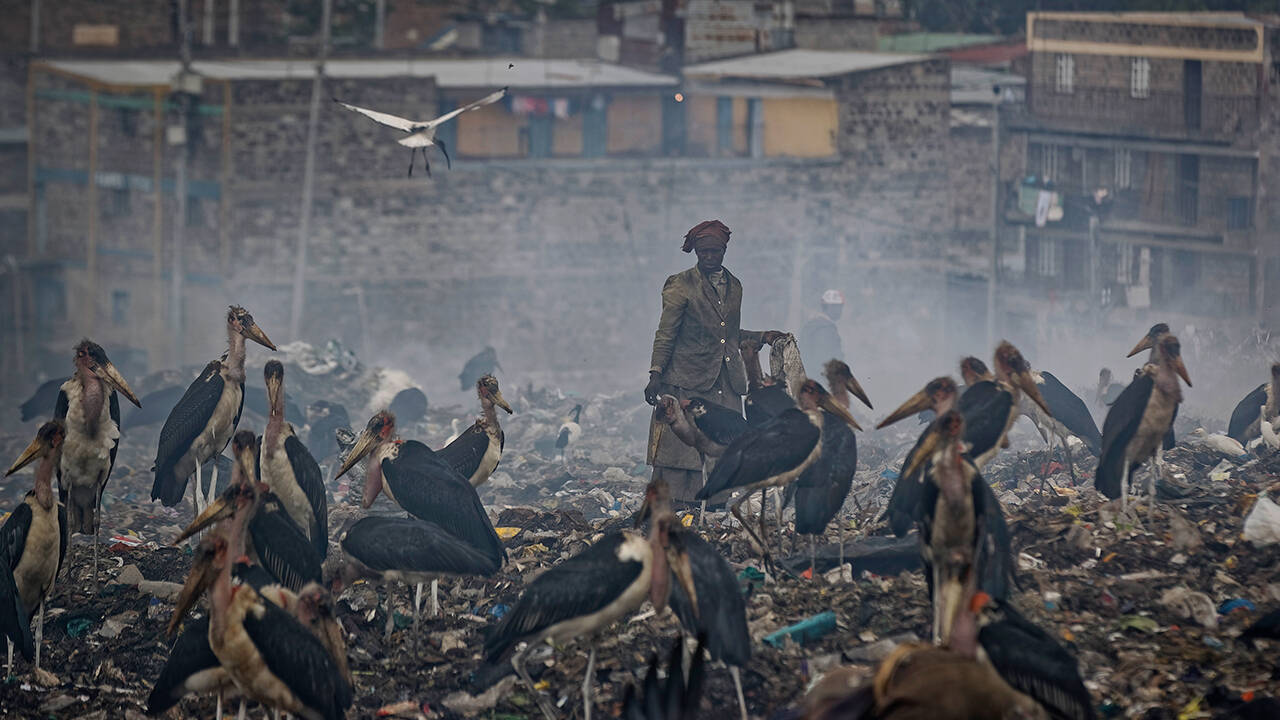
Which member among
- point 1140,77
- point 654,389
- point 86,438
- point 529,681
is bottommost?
point 529,681

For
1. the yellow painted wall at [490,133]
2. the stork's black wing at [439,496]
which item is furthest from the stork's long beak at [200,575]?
the yellow painted wall at [490,133]

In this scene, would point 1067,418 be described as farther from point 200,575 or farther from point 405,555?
point 200,575

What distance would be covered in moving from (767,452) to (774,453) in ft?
0.15

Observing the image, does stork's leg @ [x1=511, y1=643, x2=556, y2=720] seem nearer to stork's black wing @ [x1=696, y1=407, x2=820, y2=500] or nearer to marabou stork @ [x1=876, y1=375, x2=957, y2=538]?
stork's black wing @ [x1=696, y1=407, x2=820, y2=500]

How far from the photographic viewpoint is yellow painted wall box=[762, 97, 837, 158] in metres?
25.0

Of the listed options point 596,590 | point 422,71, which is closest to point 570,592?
point 596,590

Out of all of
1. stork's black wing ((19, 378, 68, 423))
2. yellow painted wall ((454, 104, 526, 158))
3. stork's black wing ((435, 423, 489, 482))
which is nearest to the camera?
stork's black wing ((435, 423, 489, 482))

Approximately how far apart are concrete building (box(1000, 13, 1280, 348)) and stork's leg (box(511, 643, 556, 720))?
67.5 feet

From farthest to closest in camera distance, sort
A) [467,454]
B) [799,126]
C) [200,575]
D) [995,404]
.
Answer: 1. [799,126]
2. [467,454]
3. [995,404]
4. [200,575]

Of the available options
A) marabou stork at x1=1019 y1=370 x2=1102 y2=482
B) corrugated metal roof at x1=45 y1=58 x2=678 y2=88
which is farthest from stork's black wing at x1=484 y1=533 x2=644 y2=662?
corrugated metal roof at x1=45 y1=58 x2=678 y2=88

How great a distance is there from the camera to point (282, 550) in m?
7.88

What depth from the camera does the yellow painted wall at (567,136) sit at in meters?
24.6

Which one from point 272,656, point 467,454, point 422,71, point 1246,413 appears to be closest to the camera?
point 272,656

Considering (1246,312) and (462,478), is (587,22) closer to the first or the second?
(1246,312)
